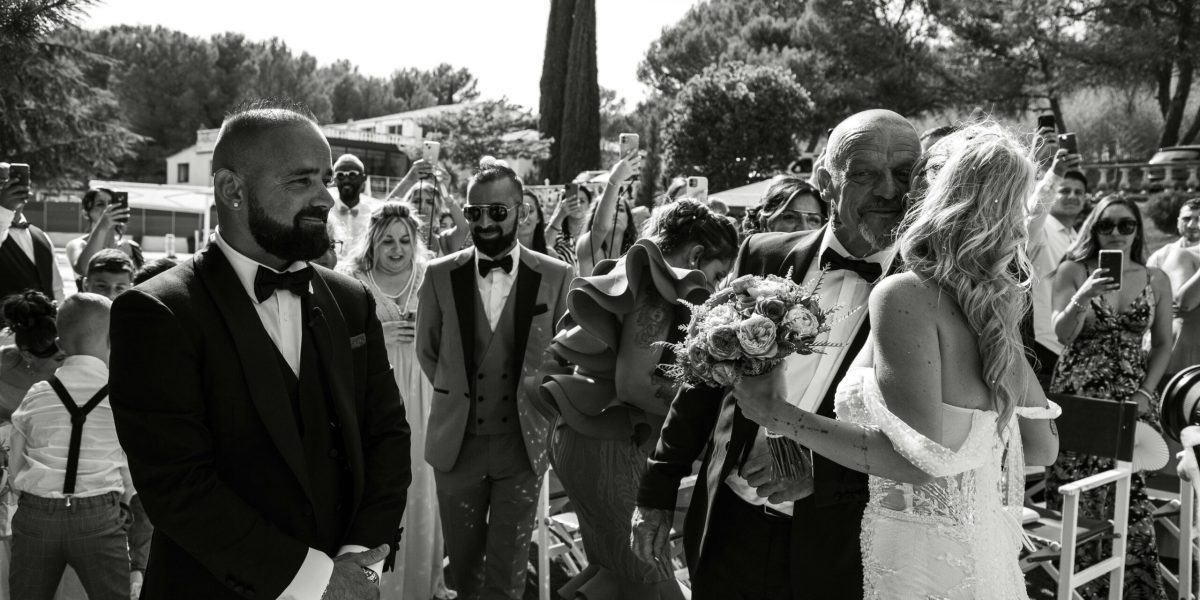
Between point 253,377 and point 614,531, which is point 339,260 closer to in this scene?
point 614,531

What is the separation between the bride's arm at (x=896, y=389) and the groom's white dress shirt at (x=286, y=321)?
1.21 metres

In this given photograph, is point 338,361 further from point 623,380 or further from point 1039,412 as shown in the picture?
point 1039,412

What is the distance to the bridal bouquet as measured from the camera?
2.27 m

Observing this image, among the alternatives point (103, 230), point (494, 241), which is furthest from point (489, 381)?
point (103, 230)

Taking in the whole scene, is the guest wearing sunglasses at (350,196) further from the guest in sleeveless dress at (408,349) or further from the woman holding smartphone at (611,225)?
the woman holding smartphone at (611,225)

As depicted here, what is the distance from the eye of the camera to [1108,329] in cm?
589

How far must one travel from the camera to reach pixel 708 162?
29.7 m

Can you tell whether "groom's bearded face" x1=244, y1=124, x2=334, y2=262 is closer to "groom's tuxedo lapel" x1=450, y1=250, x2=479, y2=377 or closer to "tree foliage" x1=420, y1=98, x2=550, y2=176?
"groom's tuxedo lapel" x1=450, y1=250, x2=479, y2=377

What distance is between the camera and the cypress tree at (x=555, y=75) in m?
25.8

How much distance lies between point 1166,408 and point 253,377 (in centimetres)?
352

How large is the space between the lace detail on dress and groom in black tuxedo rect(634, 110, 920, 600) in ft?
0.30

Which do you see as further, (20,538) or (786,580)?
(20,538)

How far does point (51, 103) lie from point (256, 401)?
22.4 m

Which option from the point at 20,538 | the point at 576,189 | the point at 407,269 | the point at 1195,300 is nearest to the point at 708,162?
the point at 576,189
